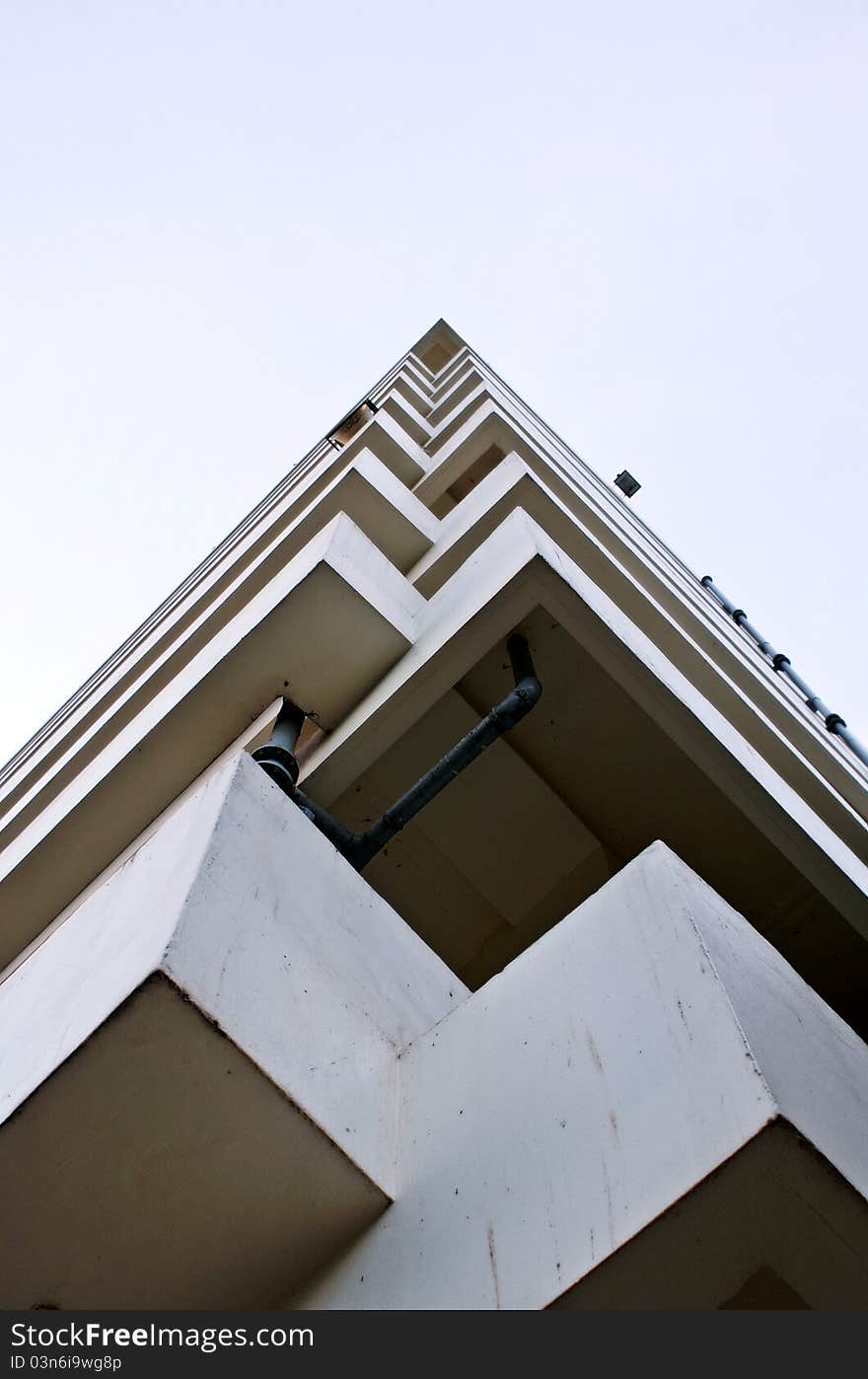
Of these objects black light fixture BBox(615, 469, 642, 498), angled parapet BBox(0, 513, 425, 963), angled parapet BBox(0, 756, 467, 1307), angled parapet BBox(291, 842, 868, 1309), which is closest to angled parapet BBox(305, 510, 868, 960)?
angled parapet BBox(0, 513, 425, 963)

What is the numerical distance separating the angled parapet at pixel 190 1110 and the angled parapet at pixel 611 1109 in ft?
0.38

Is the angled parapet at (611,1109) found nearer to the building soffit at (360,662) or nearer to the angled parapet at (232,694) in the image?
the building soffit at (360,662)

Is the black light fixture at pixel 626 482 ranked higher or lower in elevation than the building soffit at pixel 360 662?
lower

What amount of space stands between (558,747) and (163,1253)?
1.97m

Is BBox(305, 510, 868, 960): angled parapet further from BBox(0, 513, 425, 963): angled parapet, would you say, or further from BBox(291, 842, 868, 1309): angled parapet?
BBox(291, 842, 868, 1309): angled parapet

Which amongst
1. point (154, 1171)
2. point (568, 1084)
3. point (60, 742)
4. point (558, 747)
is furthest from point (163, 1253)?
point (60, 742)

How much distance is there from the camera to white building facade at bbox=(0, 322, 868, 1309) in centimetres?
158

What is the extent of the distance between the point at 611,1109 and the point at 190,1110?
0.63 meters

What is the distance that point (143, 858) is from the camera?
2.47m

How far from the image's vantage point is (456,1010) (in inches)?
90.0

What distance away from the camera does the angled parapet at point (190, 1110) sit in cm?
171

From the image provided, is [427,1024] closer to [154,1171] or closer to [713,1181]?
[154,1171]

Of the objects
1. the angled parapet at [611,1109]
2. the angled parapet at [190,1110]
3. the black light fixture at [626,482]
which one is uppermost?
the angled parapet at [190,1110]

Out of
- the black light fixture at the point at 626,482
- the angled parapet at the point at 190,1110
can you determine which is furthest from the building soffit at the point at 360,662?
the black light fixture at the point at 626,482
